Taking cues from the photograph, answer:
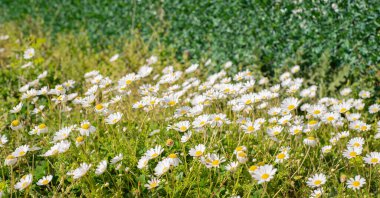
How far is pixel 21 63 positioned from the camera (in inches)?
197

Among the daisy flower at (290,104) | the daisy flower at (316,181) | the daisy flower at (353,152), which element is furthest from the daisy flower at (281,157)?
the daisy flower at (290,104)

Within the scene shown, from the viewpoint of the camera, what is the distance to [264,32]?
4582 millimetres

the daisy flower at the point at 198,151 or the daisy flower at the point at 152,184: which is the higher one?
the daisy flower at the point at 198,151

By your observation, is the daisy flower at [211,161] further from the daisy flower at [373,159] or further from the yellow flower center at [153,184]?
the daisy flower at [373,159]

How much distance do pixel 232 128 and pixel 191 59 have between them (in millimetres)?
2443

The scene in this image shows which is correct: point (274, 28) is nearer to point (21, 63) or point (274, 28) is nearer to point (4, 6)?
point (21, 63)

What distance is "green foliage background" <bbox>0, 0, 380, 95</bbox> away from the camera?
393cm

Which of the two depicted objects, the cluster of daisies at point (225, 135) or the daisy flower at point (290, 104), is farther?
Answer: the daisy flower at point (290, 104)

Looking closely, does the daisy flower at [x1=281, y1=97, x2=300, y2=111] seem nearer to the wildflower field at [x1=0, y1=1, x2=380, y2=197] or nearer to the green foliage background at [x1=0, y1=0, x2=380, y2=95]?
the wildflower field at [x1=0, y1=1, x2=380, y2=197]

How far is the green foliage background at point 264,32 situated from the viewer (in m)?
3.93

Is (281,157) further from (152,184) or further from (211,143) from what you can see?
(152,184)

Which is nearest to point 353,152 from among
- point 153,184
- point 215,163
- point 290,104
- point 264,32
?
point 290,104

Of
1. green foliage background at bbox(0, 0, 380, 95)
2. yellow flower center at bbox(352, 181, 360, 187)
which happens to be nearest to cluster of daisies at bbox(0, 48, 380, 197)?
yellow flower center at bbox(352, 181, 360, 187)

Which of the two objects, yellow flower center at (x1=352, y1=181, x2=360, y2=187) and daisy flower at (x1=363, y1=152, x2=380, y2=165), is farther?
daisy flower at (x1=363, y1=152, x2=380, y2=165)
